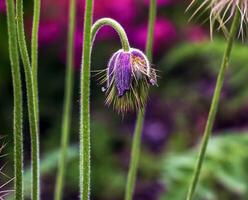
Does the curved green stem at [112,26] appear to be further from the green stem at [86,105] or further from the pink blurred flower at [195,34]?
the pink blurred flower at [195,34]

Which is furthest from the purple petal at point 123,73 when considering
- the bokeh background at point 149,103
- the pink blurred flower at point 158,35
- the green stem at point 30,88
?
the pink blurred flower at point 158,35

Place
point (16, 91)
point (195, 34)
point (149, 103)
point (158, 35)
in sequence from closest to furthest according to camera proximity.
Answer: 1. point (16, 91)
2. point (149, 103)
3. point (158, 35)
4. point (195, 34)

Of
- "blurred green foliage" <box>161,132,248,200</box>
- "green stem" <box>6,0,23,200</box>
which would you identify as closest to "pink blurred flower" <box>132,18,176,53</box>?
"blurred green foliage" <box>161,132,248,200</box>

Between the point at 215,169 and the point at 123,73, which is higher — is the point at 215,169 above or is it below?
below

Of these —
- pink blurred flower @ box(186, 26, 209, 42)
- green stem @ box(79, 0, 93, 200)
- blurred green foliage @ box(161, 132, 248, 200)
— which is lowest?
blurred green foliage @ box(161, 132, 248, 200)

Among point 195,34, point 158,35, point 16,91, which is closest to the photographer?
point 16,91

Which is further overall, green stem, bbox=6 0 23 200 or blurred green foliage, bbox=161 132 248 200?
blurred green foliage, bbox=161 132 248 200

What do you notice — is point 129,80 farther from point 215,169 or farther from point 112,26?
point 215,169

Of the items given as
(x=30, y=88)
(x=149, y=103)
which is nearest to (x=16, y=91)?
(x=30, y=88)

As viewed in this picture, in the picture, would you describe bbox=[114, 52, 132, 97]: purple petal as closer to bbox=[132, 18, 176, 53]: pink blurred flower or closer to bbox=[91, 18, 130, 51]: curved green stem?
bbox=[91, 18, 130, 51]: curved green stem
